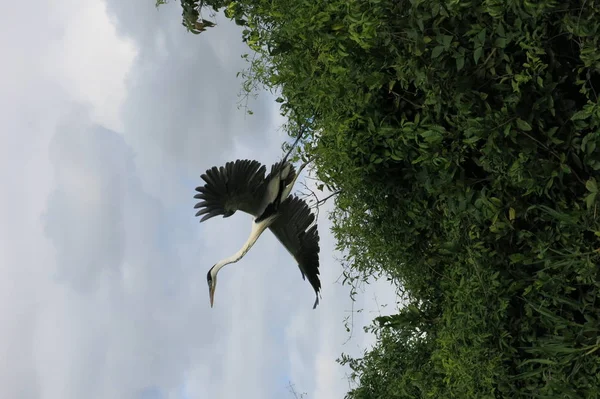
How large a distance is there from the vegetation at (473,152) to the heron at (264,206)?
548mm

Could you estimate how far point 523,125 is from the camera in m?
2.13

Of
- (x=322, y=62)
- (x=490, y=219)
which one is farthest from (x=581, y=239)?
(x=322, y=62)

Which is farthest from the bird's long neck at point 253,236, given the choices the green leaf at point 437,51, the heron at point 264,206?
the green leaf at point 437,51

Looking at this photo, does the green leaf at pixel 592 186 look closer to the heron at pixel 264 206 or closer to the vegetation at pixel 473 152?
the vegetation at pixel 473 152

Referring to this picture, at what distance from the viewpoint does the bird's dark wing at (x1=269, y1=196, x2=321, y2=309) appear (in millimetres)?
3988

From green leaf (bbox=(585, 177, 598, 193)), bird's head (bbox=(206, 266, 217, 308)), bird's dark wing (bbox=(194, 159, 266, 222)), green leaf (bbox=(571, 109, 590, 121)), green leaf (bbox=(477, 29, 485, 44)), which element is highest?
bird's dark wing (bbox=(194, 159, 266, 222))

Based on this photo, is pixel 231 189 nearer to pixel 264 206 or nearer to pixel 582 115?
pixel 264 206

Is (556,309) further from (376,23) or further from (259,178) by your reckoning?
(259,178)

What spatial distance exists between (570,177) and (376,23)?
42.8 inches

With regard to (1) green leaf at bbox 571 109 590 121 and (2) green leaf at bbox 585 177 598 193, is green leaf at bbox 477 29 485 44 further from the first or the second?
(2) green leaf at bbox 585 177 598 193

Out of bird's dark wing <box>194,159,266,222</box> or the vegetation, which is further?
bird's dark wing <box>194,159,266,222</box>

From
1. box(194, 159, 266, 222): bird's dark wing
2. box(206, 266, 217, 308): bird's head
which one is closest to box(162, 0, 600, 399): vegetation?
box(194, 159, 266, 222): bird's dark wing

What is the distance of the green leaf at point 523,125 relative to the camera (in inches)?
83.2

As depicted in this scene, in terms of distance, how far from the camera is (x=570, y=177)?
2338 millimetres
